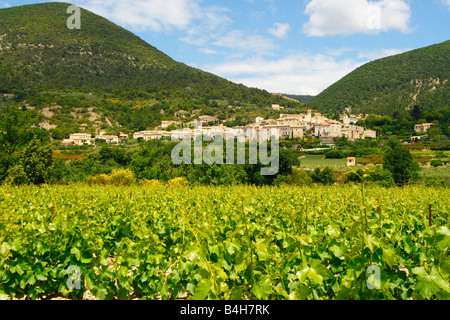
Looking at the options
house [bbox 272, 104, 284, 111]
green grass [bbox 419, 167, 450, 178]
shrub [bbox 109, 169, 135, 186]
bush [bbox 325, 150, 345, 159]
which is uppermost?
house [bbox 272, 104, 284, 111]

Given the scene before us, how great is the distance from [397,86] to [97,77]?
10356 centimetres

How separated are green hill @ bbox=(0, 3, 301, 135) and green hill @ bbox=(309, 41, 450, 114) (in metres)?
22.2

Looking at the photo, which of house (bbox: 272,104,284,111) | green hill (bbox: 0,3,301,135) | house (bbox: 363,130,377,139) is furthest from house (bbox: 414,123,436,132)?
house (bbox: 272,104,284,111)

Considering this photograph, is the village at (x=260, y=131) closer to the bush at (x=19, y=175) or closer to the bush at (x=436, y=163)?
the bush at (x=436, y=163)

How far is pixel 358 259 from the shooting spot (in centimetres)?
220

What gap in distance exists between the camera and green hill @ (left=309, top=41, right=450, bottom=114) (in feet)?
300

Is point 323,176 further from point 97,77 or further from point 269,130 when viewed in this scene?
point 97,77

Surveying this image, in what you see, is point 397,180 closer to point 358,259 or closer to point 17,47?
point 358,259

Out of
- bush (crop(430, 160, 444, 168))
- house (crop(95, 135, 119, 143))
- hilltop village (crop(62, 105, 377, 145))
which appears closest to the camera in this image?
bush (crop(430, 160, 444, 168))

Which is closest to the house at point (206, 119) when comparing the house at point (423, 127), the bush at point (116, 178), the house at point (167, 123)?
the house at point (167, 123)

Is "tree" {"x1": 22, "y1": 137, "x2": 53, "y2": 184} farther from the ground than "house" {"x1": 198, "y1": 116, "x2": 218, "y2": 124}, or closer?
closer

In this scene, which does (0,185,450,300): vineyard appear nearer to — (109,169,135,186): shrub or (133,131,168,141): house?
(109,169,135,186): shrub

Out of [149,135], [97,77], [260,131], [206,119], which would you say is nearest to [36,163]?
[149,135]

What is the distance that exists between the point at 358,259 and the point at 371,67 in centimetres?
14372
